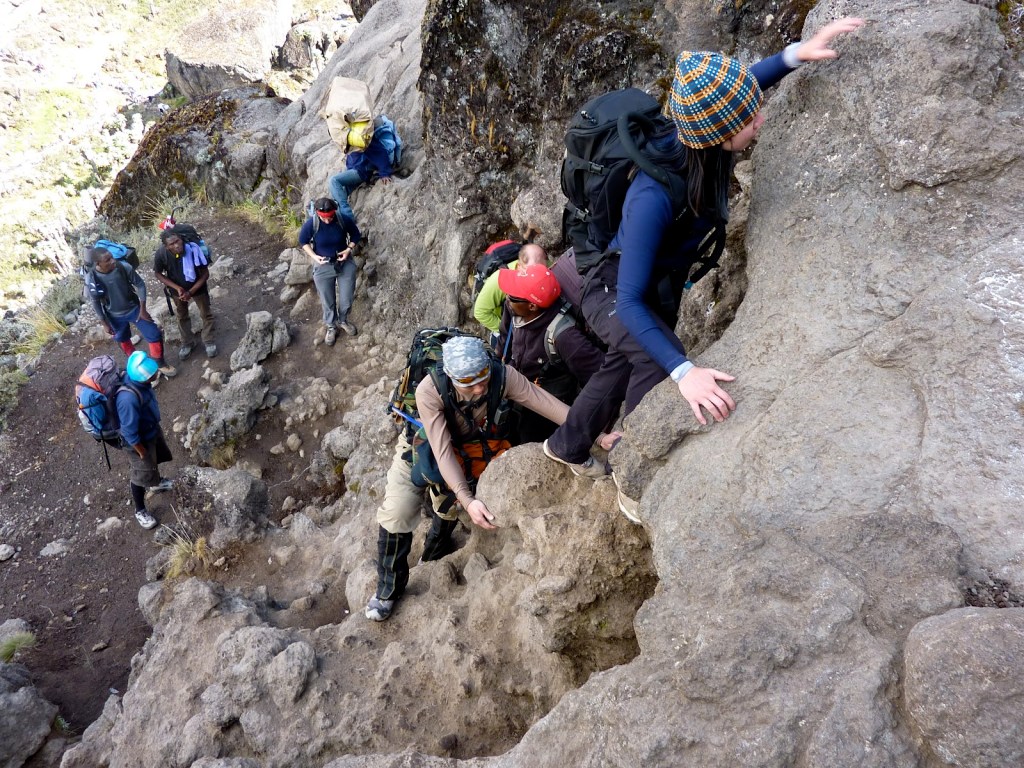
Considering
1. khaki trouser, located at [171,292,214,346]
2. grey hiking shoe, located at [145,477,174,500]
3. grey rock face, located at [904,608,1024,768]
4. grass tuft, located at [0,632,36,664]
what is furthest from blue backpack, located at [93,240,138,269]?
grey rock face, located at [904,608,1024,768]

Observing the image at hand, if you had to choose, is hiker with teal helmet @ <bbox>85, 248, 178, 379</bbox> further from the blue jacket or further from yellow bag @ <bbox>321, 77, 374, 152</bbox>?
yellow bag @ <bbox>321, 77, 374, 152</bbox>

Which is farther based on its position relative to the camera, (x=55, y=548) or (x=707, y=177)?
(x=55, y=548)

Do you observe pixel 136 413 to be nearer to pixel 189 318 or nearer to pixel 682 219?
pixel 189 318

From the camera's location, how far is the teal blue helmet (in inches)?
384

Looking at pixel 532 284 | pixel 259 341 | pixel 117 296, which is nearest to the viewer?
pixel 532 284

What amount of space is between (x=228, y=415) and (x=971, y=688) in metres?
11.5

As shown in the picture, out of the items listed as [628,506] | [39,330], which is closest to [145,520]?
[39,330]

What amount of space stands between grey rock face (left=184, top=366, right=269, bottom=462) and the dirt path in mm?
286

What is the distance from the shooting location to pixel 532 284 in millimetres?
5609

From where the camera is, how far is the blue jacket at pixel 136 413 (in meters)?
9.74

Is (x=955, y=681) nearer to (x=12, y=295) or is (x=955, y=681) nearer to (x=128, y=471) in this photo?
(x=128, y=471)

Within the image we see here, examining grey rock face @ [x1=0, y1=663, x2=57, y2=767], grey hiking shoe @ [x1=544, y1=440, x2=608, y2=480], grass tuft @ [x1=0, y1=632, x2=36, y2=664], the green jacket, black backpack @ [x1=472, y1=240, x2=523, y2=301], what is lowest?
grass tuft @ [x1=0, y1=632, x2=36, y2=664]

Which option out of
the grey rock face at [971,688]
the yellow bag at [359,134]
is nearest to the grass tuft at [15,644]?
the yellow bag at [359,134]

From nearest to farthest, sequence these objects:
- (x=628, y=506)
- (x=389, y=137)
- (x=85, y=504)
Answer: (x=628, y=506) → (x=85, y=504) → (x=389, y=137)
